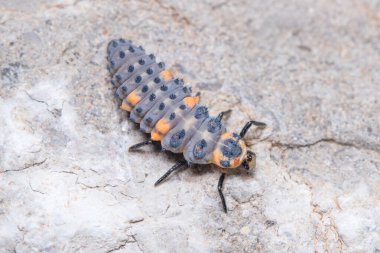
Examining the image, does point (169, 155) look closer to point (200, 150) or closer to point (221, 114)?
point (200, 150)

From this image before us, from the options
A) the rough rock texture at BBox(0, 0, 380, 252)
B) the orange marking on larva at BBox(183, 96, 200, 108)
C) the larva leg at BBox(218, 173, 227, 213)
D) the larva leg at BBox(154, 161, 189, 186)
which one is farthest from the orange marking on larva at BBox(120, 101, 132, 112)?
the larva leg at BBox(218, 173, 227, 213)

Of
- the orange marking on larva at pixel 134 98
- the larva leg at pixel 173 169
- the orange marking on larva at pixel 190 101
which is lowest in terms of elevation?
the larva leg at pixel 173 169

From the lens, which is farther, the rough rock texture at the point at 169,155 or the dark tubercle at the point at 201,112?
the dark tubercle at the point at 201,112

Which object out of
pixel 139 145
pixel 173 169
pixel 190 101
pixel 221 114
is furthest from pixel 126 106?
pixel 221 114

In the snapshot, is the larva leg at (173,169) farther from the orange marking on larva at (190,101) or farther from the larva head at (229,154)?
the orange marking on larva at (190,101)

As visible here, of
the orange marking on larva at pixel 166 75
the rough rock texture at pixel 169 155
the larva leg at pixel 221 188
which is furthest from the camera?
the orange marking on larva at pixel 166 75

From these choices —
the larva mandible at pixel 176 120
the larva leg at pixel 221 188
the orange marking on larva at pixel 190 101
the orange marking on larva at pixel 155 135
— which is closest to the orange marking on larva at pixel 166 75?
the larva mandible at pixel 176 120

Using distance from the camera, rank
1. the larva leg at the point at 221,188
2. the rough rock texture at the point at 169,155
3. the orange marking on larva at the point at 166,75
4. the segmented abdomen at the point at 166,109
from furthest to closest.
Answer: the orange marking on larva at the point at 166,75 → the segmented abdomen at the point at 166,109 → the larva leg at the point at 221,188 → the rough rock texture at the point at 169,155

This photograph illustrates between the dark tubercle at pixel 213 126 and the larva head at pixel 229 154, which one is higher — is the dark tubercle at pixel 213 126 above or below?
above
